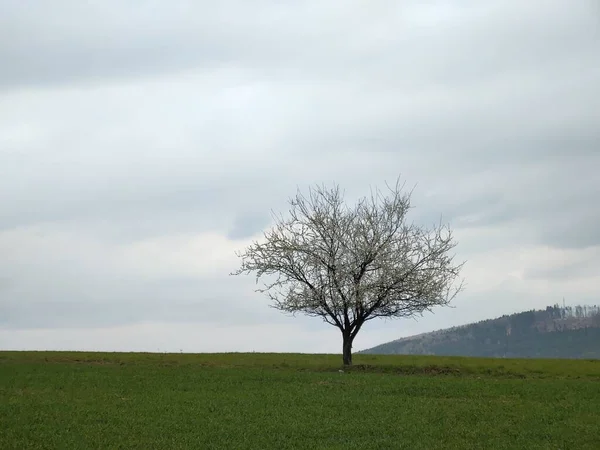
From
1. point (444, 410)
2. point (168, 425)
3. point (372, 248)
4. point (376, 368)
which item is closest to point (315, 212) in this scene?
point (372, 248)

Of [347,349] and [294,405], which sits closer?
[294,405]

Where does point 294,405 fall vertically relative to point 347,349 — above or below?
below

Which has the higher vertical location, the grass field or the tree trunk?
the tree trunk

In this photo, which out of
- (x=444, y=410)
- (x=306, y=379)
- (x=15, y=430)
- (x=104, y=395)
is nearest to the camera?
(x=15, y=430)

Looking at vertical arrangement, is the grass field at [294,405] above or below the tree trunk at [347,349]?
below

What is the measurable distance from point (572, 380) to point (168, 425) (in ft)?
91.6

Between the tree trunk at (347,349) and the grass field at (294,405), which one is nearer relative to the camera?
the grass field at (294,405)

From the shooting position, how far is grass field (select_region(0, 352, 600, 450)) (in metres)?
28.5

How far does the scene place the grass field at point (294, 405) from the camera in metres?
28.5

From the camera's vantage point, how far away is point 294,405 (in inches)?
1421

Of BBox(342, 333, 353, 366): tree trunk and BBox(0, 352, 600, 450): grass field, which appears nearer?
BBox(0, 352, 600, 450): grass field

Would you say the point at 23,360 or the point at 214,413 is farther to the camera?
the point at 23,360

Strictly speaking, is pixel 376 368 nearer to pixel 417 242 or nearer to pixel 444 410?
pixel 417 242

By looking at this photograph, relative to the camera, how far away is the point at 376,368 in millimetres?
54219
